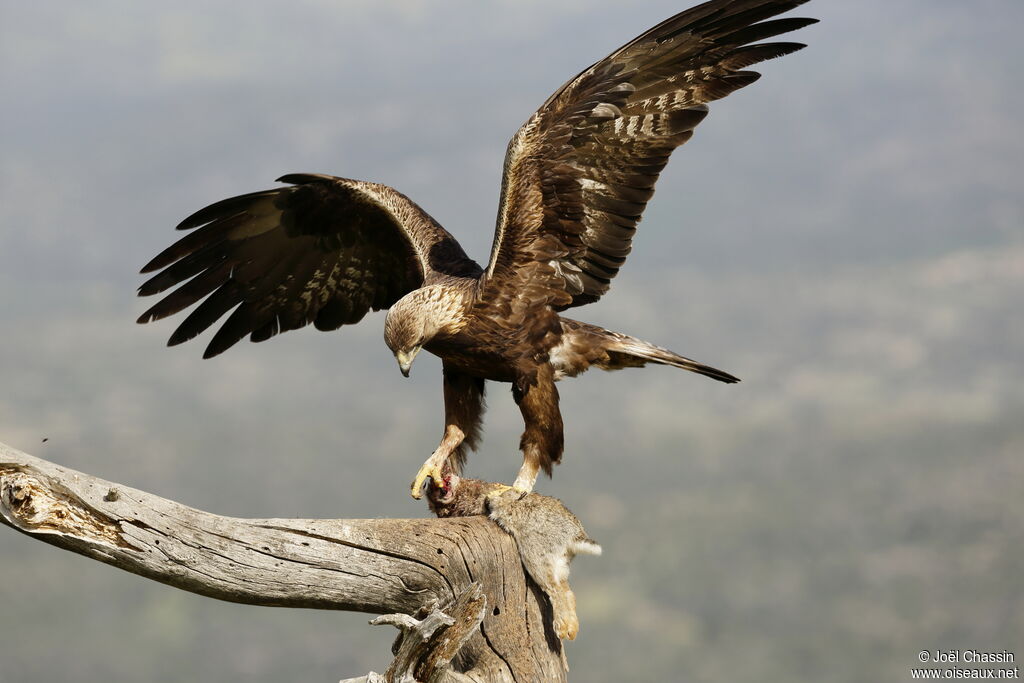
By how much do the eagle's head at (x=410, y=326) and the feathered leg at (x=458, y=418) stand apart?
0.57 m

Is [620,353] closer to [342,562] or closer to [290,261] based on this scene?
[342,562]

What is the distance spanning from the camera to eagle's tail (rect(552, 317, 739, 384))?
237 inches

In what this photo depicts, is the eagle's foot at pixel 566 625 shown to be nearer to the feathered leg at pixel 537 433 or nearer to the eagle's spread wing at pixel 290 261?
the feathered leg at pixel 537 433

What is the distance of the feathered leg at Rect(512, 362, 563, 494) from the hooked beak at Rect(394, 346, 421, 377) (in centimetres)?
66

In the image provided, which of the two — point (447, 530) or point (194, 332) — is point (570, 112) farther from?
point (194, 332)

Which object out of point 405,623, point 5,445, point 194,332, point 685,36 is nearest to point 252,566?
point 405,623

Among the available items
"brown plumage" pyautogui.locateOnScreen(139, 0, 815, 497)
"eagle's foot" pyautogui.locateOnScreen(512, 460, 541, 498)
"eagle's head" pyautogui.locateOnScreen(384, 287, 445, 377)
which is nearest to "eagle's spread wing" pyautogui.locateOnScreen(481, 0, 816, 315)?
"brown plumage" pyautogui.locateOnScreen(139, 0, 815, 497)

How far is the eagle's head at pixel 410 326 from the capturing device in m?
5.36

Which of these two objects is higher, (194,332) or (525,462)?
(194,332)

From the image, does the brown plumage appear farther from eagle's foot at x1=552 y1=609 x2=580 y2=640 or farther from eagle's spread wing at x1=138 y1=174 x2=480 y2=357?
eagle's foot at x1=552 y1=609 x2=580 y2=640

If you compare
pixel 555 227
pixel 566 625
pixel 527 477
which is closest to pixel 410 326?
pixel 527 477

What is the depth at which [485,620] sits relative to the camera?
5277 millimetres

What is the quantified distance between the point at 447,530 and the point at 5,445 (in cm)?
212

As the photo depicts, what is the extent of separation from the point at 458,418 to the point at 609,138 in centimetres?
187
